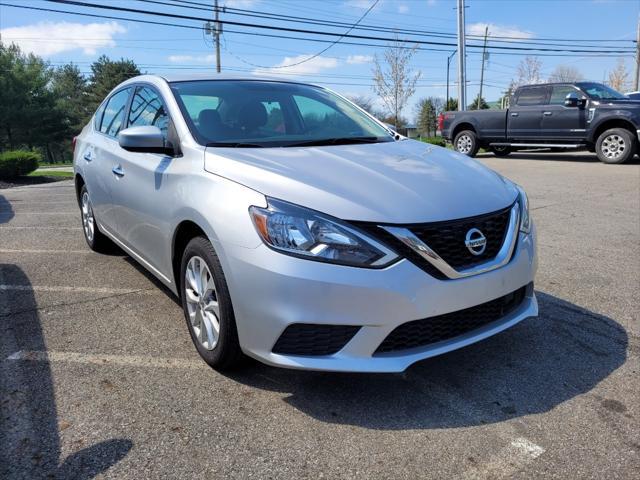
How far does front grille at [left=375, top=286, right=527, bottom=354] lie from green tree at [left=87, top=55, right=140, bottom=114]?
6459cm

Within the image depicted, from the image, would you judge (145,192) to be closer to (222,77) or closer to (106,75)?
(222,77)

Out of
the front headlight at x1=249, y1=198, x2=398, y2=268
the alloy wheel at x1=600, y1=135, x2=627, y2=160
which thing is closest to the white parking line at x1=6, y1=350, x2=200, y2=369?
the front headlight at x1=249, y1=198, x2=398, y2=268

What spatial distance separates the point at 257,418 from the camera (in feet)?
7.97

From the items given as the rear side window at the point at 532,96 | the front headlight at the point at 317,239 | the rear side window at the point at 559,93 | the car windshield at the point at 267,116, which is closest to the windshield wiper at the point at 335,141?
the car windshield at the point at 267,116

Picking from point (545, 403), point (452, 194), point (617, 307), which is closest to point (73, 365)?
point (452, 194)

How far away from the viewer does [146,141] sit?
10.1 ft

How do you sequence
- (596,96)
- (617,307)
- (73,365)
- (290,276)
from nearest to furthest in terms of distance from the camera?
(290,276) < (73,365) < (617,307) < (596,96)

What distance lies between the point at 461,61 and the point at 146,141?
21201mm

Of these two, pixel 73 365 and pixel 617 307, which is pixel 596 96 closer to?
pixel 617 307

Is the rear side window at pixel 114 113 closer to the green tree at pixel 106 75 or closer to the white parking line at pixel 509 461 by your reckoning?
Result: the white parking line at pixel 509 461

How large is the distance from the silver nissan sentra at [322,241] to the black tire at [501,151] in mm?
13247

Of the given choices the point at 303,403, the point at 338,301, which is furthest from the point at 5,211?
the point at 338,301

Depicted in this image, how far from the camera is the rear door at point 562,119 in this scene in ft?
41.6

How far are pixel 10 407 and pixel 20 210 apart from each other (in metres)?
6.86
